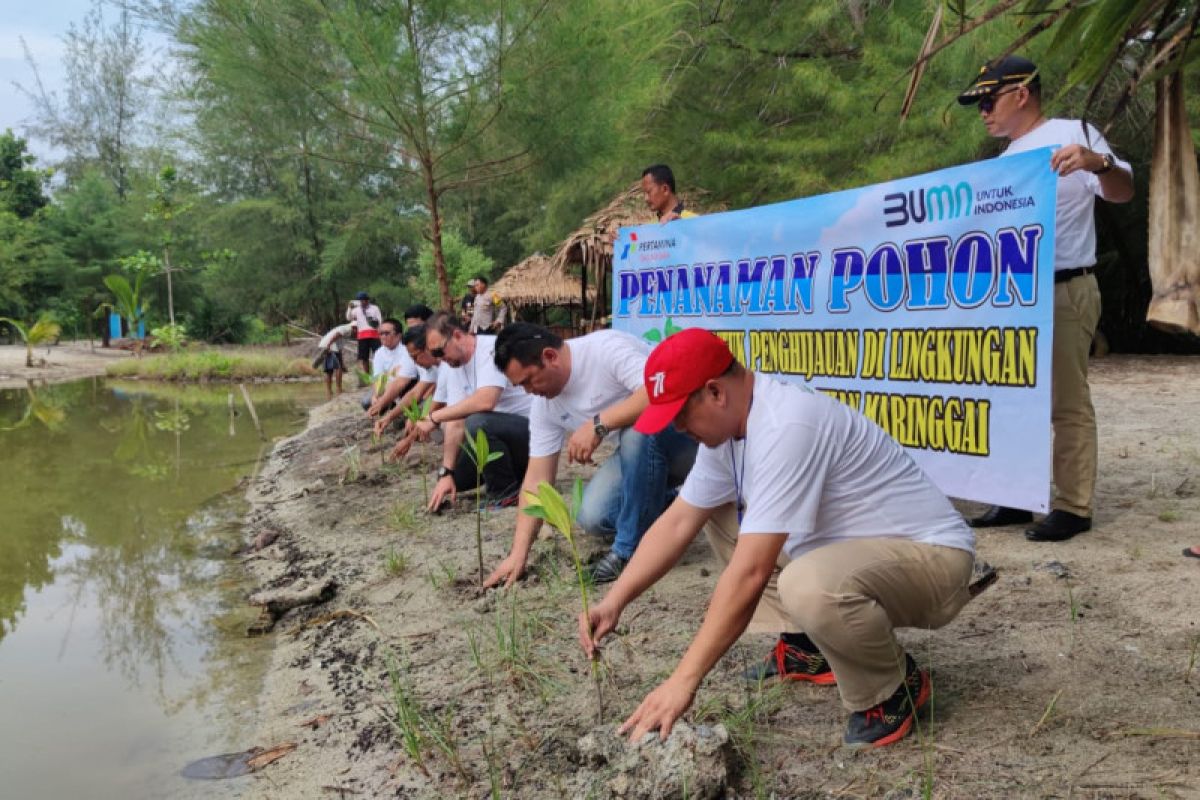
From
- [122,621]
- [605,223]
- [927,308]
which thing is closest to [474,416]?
[122,621]

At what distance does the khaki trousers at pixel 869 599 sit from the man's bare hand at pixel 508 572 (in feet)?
4.78

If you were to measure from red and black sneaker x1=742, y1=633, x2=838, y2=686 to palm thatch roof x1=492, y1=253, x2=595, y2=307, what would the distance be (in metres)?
13.5

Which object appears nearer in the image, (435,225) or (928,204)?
(928,204)

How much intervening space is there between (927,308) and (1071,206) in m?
0.61

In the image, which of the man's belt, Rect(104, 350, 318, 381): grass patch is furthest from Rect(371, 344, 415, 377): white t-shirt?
Rect(104, 350, 318, 381): grass patch

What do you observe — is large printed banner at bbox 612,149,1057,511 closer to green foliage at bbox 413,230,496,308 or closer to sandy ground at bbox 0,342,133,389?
sandy ground at bbox 0,342,133,389

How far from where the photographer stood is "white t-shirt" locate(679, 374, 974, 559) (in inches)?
72.2

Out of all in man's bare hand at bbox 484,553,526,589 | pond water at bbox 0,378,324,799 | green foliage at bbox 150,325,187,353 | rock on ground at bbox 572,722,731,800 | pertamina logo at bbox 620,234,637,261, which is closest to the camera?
rock on ground at bbox 572,722,731,800

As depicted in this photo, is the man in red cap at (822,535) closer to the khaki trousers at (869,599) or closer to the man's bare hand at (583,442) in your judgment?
the khaki trousers at (869,599)

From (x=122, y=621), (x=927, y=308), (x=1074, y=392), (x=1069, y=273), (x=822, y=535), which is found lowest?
(x=122, y=621)

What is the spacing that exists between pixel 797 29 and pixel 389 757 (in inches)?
352

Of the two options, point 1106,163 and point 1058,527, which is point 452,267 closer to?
point 1058,527

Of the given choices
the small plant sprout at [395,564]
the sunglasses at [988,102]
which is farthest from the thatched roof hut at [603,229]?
the sunglasses at [988,102]

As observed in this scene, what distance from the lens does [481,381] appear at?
465cm
